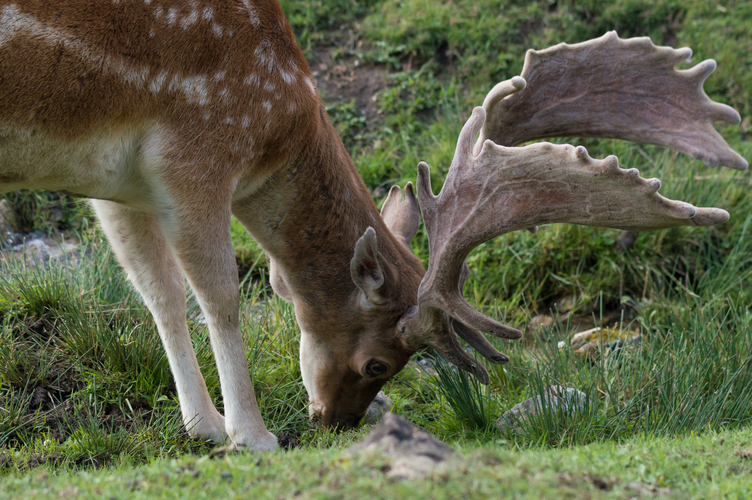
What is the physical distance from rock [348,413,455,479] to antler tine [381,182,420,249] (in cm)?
215

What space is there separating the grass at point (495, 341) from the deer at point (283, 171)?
42 centimetres

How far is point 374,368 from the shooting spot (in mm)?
4102

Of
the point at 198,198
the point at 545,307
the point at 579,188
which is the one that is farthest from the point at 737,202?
the point at 198,198

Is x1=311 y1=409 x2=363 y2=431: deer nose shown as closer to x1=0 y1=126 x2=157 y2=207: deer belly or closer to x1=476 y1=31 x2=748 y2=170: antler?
x1=0 y1=126 x2=157 y2=207: deer belly

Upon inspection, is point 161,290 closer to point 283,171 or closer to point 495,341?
point 283,171

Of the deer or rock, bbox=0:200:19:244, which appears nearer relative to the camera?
the deer

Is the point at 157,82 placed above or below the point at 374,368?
above

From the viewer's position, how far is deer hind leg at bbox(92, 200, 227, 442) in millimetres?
4117

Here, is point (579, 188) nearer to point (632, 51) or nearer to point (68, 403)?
point (632, 51)

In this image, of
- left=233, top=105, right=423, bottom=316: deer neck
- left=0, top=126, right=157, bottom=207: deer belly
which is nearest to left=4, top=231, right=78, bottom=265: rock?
left=0, top=126, right=157, bottom=207: deer belly

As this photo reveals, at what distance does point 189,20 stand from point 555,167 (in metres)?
1.86

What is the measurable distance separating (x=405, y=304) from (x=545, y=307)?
2.90 m

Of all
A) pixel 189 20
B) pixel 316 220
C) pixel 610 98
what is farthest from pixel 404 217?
pixel 189 20

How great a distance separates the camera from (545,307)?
655 cm
